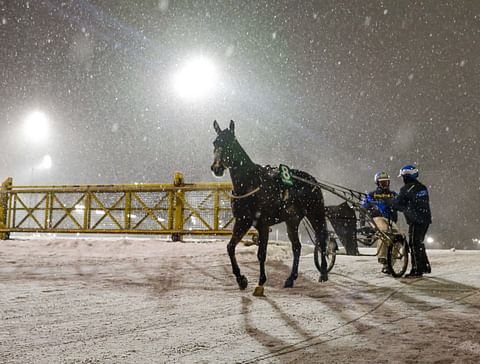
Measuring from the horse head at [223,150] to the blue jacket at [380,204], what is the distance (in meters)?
2.96

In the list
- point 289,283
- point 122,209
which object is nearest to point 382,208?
point 289,283

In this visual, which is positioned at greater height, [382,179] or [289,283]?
[382,179]

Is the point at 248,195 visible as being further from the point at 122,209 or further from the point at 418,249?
the point at 122,209

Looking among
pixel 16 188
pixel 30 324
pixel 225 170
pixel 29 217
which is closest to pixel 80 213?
pixel 29 217

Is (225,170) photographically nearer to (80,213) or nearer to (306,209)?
(306,209)

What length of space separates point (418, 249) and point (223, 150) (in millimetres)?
3827

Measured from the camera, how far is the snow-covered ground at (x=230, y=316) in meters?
3.03

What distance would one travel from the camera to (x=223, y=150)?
595 centimetres

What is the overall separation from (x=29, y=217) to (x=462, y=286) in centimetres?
1461

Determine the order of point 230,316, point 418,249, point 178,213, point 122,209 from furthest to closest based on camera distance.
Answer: point 122,209
point 178,213
point 418,249
point 230,316

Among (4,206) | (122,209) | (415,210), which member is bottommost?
(415,210)

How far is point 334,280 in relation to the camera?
715cm

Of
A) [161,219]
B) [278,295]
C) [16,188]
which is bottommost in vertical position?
[278,295]

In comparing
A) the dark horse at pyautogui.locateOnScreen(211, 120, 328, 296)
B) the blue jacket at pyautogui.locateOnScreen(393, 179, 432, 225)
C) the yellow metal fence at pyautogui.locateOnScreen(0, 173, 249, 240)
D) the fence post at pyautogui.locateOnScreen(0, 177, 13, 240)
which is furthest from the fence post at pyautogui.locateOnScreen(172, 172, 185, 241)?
the blue jacket at pyautogui.locateOnScreen(393, 179, 432, 225)
